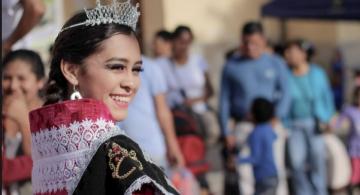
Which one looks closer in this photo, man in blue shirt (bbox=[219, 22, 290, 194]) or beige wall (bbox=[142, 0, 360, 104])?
man in blue shirt (bbox=[219, 22, 290, 194])

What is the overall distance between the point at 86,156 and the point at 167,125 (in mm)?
4004

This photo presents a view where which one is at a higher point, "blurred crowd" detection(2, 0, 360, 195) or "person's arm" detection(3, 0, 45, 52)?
"person's arm" detection(3, 0, 45, 52)

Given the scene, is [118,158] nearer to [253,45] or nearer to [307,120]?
[253,45]

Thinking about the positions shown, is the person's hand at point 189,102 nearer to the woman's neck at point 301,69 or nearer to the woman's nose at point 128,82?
the woman's neck at point 301,69

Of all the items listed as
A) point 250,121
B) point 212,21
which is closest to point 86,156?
point 250,121

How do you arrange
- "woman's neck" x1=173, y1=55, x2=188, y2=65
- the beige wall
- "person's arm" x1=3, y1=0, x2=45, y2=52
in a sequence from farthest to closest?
the beige wall
"woman's neck" x1=173, y1=55, x2=188, y2=65
"person's arm" x1=3, y1=0, x2=45, y2=52

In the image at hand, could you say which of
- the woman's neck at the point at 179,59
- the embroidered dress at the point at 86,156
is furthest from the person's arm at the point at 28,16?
the woman's neck at the point at 179,59

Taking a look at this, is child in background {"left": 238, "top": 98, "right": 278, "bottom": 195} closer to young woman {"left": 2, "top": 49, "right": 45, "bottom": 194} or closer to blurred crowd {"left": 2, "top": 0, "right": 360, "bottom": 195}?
blurred crowd {"left": 2, "top": 0, "right": 360, "bottom": 195}

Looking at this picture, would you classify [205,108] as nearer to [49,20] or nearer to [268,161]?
[268,161]

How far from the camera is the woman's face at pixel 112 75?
10.6 ft

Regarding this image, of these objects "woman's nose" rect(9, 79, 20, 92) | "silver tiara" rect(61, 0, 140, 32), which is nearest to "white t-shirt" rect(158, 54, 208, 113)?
"woman's nose" rect(9, 79, 20, 92)

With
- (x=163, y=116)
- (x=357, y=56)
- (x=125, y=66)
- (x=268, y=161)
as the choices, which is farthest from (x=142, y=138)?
(x=357, y=56)

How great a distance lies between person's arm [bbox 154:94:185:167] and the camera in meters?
6.83

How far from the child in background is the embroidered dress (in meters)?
5.14
